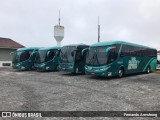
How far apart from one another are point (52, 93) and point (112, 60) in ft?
23.0

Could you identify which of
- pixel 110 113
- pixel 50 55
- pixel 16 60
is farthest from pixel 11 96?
pixel 16 60

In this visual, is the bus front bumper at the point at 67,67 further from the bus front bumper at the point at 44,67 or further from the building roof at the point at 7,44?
the building roof at the point at 7,44

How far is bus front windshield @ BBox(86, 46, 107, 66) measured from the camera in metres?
16.5

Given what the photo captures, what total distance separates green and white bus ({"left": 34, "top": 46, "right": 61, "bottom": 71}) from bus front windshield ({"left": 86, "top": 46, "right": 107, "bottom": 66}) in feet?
24.7

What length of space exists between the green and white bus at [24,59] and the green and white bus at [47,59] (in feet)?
5.83

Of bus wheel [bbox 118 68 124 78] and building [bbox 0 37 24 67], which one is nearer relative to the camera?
bus wheel [bbox 118 68 124 78]

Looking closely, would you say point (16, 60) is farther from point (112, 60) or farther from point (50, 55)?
point (112, 60)

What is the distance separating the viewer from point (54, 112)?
7551 mm

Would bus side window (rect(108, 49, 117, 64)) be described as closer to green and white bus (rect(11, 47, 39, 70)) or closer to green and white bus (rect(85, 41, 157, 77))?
Result: green and white bus (rect(85, 41, 157, 77))

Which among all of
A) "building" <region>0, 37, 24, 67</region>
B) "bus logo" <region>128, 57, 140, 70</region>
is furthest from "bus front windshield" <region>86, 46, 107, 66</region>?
"building" <region>0, 37, 24, 67</region>

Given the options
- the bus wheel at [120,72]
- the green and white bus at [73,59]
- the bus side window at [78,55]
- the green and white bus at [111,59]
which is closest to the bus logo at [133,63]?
the green and white bus at [111,59]

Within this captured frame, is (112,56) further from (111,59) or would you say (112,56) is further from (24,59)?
(24,59)

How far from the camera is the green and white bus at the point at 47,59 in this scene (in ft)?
77.4

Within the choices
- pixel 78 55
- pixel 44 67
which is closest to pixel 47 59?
pixel 44 67
